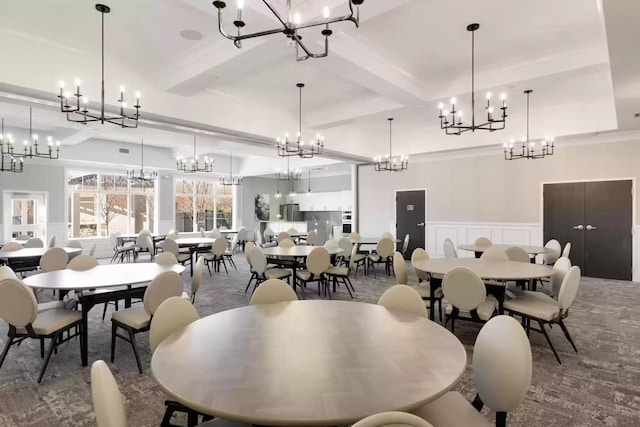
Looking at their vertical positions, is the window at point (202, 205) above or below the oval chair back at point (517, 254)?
above

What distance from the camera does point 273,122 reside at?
7141 mm

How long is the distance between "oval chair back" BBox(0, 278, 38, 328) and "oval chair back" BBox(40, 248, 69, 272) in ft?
9.00

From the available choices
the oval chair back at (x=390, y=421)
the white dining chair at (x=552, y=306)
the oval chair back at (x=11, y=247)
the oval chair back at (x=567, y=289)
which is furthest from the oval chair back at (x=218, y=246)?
the oval chair back at (x=390, y=421)

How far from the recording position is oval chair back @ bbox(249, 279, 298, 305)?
9.18 feet

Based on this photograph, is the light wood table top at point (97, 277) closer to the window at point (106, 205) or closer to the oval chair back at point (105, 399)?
the oval chair back at point (105, 399)

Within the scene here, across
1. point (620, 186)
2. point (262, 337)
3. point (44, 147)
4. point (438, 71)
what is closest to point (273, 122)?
point (438, 71)

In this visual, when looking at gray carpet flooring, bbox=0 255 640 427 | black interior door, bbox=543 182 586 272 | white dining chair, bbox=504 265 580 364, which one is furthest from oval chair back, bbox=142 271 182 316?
black interior door, bbox=543 182 586 272

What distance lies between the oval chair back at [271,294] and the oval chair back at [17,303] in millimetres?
1817

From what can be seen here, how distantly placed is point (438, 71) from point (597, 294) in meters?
4.65

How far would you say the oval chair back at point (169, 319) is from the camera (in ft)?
6.63

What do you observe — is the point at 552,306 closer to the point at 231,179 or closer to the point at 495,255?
the point at 495,255

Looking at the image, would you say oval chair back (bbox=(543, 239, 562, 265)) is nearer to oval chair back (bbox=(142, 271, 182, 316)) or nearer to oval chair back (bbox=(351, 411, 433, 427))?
oval chair back (bbox=(142, 271, 182, 316))

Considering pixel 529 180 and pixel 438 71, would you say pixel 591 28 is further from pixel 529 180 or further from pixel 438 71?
pixel 529 180

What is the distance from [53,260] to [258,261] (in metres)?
3.08
